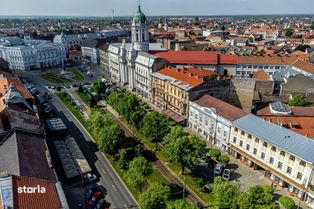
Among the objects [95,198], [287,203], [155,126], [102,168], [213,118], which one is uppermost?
[155,126]

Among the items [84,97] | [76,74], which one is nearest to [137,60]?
[84,97]

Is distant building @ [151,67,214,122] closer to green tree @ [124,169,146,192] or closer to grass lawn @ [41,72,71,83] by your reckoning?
green tree @ [124,169,146,192]

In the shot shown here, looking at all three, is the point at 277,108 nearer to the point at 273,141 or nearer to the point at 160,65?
the point at 273,141

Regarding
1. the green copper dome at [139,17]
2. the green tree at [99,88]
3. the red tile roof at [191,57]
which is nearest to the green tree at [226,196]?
the green tree at [99,88]

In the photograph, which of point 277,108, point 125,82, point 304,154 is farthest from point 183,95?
point 125,82

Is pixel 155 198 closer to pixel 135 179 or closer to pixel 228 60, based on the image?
pixel 135 179

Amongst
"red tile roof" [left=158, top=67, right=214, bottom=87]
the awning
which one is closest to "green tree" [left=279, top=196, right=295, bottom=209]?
the awning
